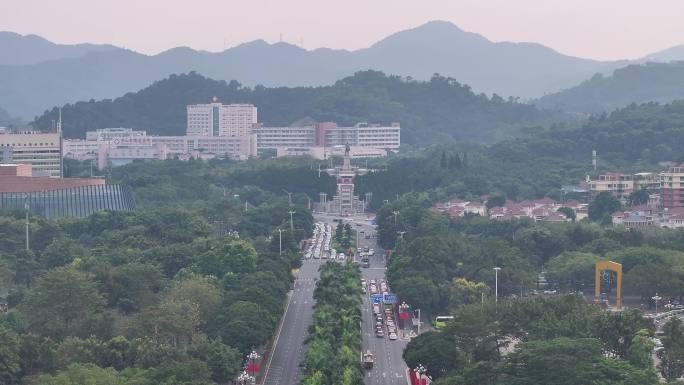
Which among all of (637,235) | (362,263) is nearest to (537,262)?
(637,235)

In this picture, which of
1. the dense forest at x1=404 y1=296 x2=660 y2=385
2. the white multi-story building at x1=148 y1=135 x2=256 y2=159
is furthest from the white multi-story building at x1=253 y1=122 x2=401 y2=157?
the dense forest at x1=404 y1=296 x2=660 y2=385

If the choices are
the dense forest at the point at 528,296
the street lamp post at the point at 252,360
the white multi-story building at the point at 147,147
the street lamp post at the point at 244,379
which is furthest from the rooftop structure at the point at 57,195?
the white multi-story building at the point at 147,147

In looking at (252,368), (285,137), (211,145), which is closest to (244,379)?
(252,368)

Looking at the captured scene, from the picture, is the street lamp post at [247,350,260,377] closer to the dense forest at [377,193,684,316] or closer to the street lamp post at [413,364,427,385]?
the street lamp post at [413,364,427,385]

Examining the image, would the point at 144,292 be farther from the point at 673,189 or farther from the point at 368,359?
the point at 673,189

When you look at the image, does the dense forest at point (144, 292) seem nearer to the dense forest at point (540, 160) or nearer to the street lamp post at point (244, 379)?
the street lamp post at point (244, 379)

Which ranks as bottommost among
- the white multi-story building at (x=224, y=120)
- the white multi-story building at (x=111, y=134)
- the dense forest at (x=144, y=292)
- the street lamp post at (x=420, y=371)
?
the street lamp post at (x=420, y=371)

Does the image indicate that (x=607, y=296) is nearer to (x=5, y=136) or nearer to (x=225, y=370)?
(x=225, y=370)
